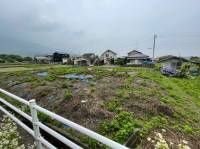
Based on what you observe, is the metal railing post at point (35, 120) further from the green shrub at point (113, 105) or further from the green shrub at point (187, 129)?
the green shrub at point (187, 129)

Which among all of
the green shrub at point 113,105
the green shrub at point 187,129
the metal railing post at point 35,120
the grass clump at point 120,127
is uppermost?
the metal railing post at point 35,120

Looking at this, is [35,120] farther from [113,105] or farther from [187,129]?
[187,129]

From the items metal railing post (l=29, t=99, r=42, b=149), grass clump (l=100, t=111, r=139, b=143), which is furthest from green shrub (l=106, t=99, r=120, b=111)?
metal railing post (l=29, t=99, r=42, b=149)

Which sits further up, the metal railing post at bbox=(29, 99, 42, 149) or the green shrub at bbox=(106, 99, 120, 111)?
the metal railing post at bbox=(29, 99, 42, 149)

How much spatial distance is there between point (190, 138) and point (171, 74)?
53.7 feet

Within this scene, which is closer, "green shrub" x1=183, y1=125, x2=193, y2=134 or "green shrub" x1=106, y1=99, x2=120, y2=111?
"green shrub" x1=183, y1=125, x2=193, y2=134

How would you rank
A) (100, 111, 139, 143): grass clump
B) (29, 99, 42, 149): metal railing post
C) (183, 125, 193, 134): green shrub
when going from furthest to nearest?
(183, 125, 193, 134): green shrub
(100, 111, 139, 143): grass clump
(29, 99, 42, 149): metal railing post

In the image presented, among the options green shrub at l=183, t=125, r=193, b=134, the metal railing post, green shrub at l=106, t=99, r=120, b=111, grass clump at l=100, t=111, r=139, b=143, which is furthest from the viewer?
green shrub at l=106, t=99, r=120, b=111

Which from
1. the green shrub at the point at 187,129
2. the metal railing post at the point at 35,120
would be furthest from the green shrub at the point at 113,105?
the metal railing post at the point at 35,120

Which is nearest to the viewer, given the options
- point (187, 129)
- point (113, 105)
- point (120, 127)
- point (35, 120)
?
point (35, 120)

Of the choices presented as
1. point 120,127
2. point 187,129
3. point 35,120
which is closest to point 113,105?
point 120,127

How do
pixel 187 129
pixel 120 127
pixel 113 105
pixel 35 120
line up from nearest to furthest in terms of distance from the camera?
pixel 35 120, pixel 120 127, pixel 187 129, pixel 113 105

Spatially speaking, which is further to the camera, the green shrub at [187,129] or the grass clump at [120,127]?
the green shrub at [187,129]

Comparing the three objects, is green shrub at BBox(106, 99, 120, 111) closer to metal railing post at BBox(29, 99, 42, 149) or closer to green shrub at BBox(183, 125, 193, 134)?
green shrub at BBox(183, 125, 193, 134)
